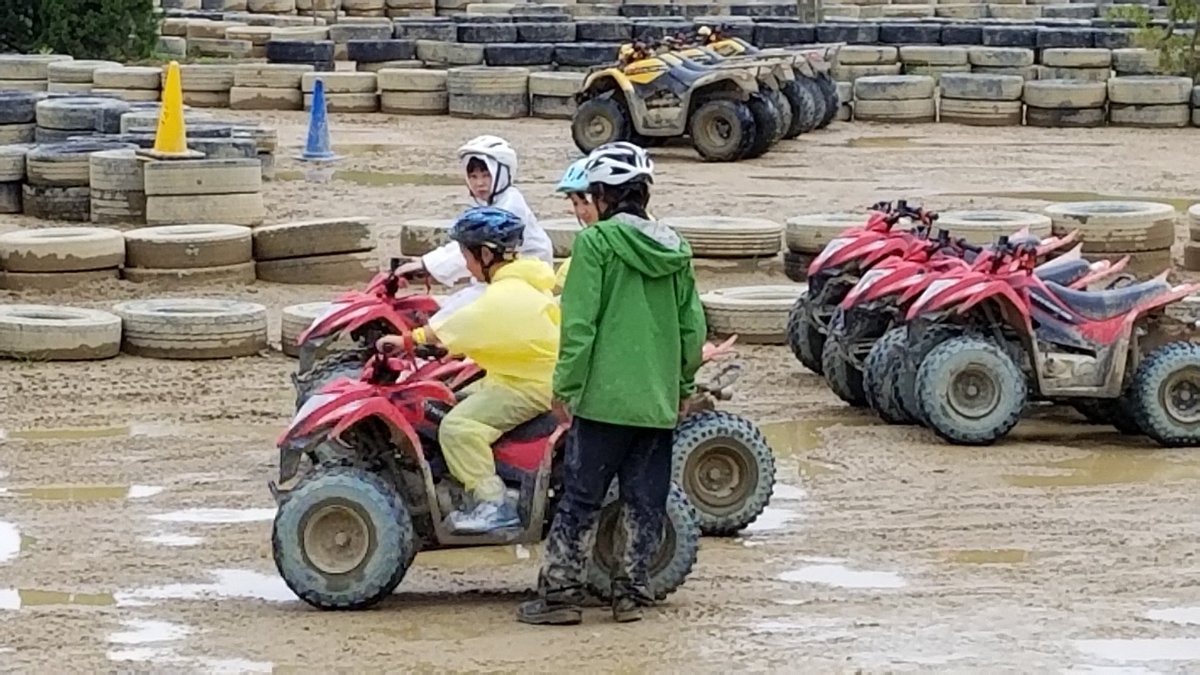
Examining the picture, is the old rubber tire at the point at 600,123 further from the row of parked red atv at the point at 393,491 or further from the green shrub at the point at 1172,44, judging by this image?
the row of parked red atv at the point at 393,491

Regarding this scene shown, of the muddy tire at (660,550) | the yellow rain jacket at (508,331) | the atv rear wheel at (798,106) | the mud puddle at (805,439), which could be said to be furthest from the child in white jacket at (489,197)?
the atv rear wheel at (798,106)

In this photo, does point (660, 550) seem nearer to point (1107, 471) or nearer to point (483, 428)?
point (483, 428)

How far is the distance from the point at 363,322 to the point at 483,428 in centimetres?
228

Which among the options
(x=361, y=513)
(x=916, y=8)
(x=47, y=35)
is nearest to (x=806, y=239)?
(x=361, y=513)

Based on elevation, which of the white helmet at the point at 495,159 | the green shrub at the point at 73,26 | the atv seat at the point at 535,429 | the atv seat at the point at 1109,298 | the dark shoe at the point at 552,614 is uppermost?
the green shrub at the point at 73,26

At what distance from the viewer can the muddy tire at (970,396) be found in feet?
34.3

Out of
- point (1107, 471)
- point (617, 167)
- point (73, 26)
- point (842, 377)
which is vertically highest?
point (73, 26)

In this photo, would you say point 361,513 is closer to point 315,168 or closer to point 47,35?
point 315,168

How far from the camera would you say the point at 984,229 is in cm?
1441

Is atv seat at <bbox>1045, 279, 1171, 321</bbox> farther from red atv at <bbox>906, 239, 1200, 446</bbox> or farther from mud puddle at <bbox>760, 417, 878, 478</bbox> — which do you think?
mud puddle at <bbox>760, 417, 878, 478</bbox>

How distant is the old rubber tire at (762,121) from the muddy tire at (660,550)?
50.0ft

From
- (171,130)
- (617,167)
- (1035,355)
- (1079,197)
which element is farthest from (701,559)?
(1079,197)

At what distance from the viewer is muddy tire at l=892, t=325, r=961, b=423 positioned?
10625 mm

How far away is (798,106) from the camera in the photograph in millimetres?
24109
